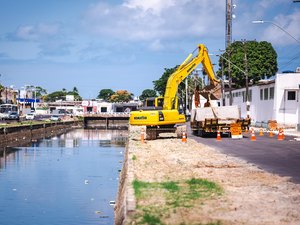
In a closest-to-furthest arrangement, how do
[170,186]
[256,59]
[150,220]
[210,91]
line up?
[150,220]
[170,186]
[210,91]
[256,59]

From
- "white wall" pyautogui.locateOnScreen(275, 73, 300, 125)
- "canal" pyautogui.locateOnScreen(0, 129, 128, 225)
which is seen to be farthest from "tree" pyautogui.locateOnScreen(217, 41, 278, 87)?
"canal" pyautogui.locateOnScreen(0, 129, 128, 225)

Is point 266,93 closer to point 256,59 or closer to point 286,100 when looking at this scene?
point 286,100

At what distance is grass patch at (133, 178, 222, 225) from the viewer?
36.9 feet

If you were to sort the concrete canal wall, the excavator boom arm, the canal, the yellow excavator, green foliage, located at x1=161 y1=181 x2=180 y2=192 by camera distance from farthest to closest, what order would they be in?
the concrete canal wall < the excavator boom arm < the yellow excavator < the canal < green foliage, located at x1=161 y1=181 x2=180 y2=192

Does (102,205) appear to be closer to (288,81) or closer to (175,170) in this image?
(175,170)

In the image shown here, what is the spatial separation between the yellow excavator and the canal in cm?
367

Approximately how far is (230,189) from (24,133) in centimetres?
6855

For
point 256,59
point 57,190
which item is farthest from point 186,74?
point 256,59

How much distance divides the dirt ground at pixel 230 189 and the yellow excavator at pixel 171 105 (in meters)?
12.9

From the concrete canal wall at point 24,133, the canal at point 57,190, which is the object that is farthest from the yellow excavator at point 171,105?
the concrete canal wall at point 24,133

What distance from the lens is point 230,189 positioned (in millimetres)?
15039

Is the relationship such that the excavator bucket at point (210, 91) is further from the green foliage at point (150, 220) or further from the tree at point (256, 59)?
the tree at point (256, 59)

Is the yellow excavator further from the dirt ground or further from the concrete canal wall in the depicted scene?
the concrete canal wall

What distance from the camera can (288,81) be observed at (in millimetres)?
70125
